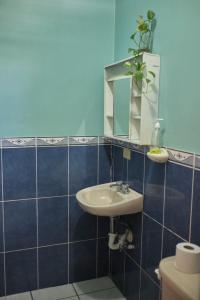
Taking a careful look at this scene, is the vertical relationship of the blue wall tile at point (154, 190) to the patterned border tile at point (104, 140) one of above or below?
below

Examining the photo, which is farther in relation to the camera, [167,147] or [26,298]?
[26,298]

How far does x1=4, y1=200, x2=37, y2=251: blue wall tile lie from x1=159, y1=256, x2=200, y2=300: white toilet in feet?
4.17

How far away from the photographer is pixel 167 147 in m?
1.65

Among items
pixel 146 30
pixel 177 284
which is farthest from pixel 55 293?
pixel 146 30

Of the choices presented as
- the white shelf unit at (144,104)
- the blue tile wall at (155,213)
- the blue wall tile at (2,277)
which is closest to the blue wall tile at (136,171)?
the blue tile wall at (155,213)

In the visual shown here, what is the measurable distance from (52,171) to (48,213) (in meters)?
0.34

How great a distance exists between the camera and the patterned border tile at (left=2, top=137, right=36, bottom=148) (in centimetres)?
214

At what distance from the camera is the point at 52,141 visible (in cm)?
226

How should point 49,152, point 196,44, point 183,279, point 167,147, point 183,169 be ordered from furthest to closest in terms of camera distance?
point 49,152, point 167,147, point 183,169, point 196,44, point 183,279

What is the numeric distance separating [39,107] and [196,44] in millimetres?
1235

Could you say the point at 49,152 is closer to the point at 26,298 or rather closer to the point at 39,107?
the point at 39,107

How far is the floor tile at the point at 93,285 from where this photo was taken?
7.80ft

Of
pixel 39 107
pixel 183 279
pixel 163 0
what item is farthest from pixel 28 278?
pixel 163 0

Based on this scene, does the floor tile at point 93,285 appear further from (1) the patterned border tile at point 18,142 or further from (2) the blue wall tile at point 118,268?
(1) the patterned border tile at point 18,142
